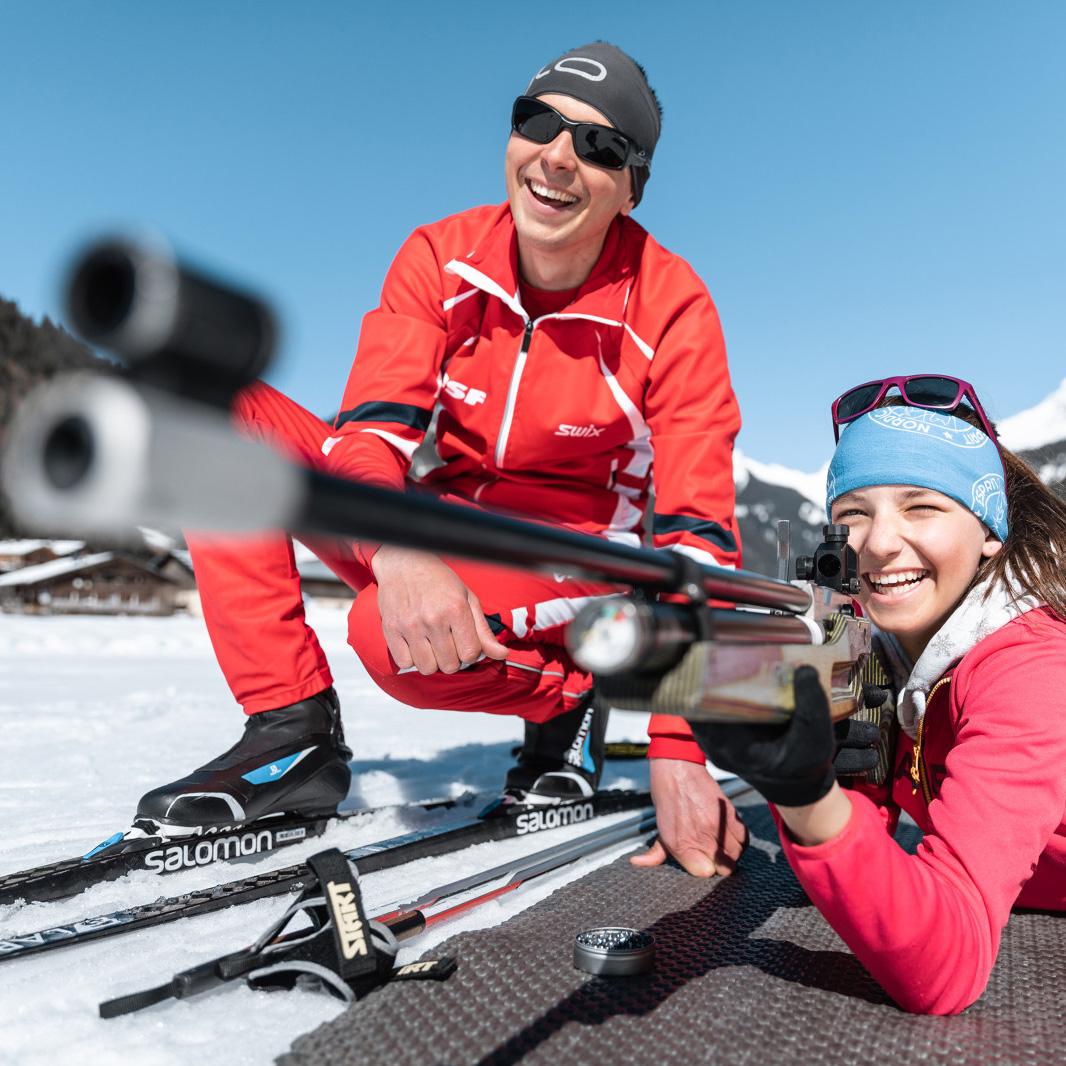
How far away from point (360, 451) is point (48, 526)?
1.60m

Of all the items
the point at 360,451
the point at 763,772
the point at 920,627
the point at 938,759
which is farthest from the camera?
the point at 360,451

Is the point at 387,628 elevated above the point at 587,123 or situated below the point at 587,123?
below

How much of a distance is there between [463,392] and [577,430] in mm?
369

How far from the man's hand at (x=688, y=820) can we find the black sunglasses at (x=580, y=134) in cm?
161

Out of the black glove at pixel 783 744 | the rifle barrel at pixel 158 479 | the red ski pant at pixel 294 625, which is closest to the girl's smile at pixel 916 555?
the red ski pant at pixel 294 625

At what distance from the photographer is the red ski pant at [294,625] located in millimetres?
2047

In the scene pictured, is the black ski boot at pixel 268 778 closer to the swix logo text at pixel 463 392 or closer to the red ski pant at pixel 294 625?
the red ski pant at pixel 294 625

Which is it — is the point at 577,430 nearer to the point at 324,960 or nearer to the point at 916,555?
the point at 916,555

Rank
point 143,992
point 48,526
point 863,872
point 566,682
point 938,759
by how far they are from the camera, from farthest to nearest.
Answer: point 566,682, point 938,759, point 143,992, point 863,872, point 48,526

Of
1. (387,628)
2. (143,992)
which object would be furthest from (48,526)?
(387,628)

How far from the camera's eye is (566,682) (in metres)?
2.39

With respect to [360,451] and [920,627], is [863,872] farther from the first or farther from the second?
[360,451]

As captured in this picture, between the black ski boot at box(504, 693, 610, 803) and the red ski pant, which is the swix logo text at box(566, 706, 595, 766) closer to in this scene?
the black ski boot at box(504, 693, 610, 803)

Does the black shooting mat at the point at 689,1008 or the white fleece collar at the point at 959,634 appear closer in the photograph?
the black shooting mat at the point at 689,1008
